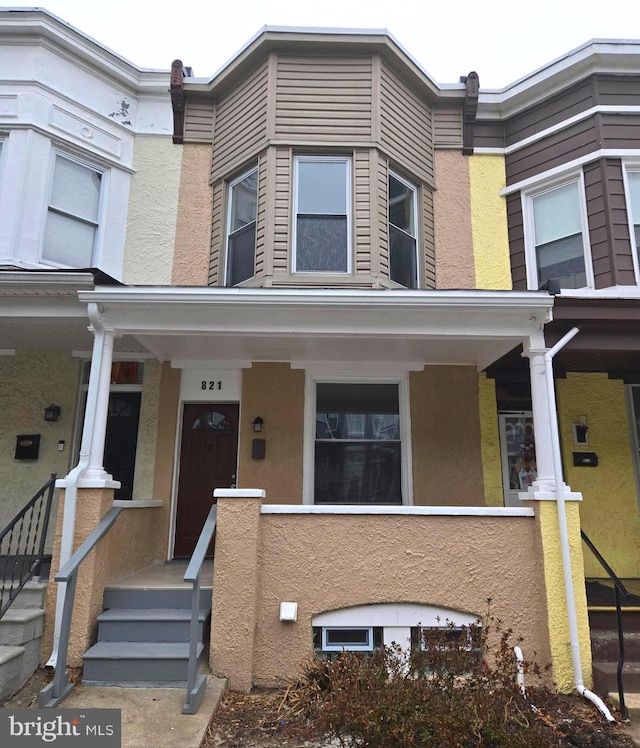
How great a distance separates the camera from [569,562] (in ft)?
15.1

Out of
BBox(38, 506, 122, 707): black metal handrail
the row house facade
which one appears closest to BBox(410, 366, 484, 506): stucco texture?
the row house facade

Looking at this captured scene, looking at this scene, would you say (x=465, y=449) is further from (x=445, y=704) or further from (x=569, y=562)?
(x=445, y=704)

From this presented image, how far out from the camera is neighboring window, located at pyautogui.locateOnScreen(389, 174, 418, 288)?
23.7 ft

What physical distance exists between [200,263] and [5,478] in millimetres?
3623

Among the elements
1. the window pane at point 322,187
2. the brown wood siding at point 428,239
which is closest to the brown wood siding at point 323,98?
the window pane at point 322,187

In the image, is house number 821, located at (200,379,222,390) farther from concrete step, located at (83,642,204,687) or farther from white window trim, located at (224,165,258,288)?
concrete step, located at (83,642,204,687)

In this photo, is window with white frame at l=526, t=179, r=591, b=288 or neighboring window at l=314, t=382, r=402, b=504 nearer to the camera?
neighboring window at l=314, t=382, r=402, b=504

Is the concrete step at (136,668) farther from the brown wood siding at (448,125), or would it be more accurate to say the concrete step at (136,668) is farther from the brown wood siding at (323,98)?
the brown wood siding at (448,125)

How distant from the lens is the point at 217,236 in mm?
7496

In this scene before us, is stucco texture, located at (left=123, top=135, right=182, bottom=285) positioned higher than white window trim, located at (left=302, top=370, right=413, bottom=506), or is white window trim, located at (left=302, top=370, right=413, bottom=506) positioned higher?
stucco texture, located at (left=123, top=135, right=182, bottom=285)

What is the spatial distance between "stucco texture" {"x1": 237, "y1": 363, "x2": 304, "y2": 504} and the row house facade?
2 cm

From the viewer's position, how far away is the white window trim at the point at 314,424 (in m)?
6.47

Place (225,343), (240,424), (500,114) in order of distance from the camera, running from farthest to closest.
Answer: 1. (500,114)
2. (240,424)
3. (225,343)

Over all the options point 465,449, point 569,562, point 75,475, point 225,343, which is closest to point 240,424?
point 225,343
